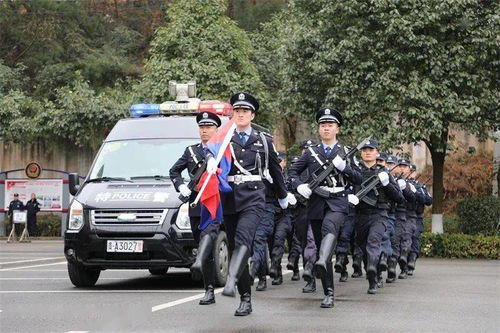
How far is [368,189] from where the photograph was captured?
13.0 m

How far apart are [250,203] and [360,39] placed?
1468 centimetres

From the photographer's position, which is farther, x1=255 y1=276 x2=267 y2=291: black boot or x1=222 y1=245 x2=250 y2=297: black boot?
x1=255 y1=276 x2=267 y2=291: black boot

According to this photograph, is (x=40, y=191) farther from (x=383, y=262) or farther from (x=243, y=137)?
(x=243, y=137)

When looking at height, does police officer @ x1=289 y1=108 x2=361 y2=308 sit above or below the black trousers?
above

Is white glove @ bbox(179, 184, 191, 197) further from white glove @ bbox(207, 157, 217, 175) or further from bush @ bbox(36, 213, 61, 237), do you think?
bush @ bbox(36, 213, 61, 237)

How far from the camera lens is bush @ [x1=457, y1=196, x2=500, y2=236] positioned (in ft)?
81.9

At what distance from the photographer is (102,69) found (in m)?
41.2

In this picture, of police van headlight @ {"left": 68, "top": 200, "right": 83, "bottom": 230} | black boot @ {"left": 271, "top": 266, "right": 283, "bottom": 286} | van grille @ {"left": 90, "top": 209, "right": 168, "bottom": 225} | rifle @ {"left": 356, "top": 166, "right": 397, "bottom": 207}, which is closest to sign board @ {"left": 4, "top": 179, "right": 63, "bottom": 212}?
black boot @ {"left": 271, "top": 266, "right": 283, "bottom": 286}

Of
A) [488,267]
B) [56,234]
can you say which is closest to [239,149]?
[488,267]

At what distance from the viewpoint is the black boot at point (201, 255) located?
9859 mm

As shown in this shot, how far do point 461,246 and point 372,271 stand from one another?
11.0m

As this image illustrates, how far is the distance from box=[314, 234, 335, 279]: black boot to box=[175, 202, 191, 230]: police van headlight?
2276 mm

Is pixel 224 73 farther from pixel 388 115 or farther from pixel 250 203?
pixel 250 203

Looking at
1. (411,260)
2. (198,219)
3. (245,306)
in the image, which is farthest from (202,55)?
(245,306)
